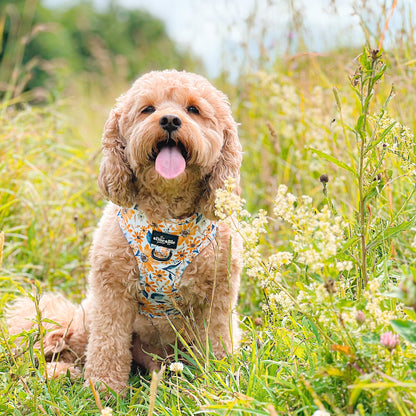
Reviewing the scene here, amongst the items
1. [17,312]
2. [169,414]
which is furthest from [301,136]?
[169,414]

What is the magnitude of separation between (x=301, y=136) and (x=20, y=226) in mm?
2418

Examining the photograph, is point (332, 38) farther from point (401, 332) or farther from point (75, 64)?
point (75, 64)

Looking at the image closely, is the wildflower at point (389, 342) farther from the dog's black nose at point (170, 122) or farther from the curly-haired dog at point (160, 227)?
the dog's black nose at point (170, 122)

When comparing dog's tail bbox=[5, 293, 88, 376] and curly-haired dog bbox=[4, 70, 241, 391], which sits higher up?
curly-haired dog bbox=[4, 70, 241, 391]

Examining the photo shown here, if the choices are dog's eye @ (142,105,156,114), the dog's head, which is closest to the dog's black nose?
the dog's head

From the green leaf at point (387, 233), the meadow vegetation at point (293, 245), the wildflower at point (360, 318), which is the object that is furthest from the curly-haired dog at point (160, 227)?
the wildflower at point (360, 318)

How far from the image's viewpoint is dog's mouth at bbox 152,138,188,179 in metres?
2.75

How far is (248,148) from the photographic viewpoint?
5836 millimetres

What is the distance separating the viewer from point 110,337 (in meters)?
2.98

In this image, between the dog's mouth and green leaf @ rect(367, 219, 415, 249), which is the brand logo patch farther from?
green leaf @ rect(367, 219, 415, 249)

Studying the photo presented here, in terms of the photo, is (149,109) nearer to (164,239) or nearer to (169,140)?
(169,140)

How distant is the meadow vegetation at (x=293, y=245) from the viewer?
1861 millimetres

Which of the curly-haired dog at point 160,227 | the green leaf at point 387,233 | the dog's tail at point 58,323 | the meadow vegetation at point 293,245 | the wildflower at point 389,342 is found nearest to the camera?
the wildflower at point 389,342

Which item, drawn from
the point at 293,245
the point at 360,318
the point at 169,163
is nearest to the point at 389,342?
the point at 360,318
